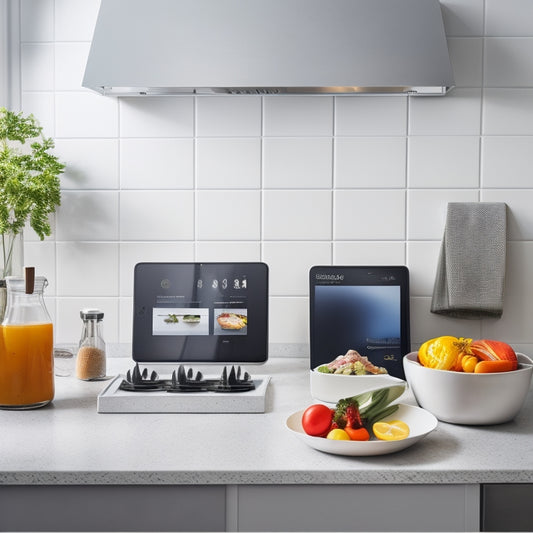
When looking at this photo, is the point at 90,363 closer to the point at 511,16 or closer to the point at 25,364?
the point at 25,364

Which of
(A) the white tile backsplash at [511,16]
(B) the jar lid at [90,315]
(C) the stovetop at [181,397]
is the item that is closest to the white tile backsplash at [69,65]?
(B) the jar lid at [90,315]

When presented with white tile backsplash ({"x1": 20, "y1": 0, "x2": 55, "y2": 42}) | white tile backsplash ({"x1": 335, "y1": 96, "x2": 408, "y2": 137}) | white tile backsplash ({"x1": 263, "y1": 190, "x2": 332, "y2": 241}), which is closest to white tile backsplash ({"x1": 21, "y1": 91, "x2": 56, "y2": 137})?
white tile backsplash ({"x1": 20, "y1": 0, "x2": 55, "y2": 42})

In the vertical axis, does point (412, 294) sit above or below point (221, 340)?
above

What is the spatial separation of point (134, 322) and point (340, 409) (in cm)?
73

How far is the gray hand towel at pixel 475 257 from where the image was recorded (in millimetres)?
1823

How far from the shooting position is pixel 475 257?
183 cm

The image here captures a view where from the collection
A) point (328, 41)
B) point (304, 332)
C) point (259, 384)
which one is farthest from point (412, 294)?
point (328, 41)

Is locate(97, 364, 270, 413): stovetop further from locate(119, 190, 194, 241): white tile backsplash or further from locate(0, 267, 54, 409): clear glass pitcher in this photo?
locate(119, 190, 194, 241): white tile backsplash

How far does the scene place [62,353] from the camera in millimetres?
1769

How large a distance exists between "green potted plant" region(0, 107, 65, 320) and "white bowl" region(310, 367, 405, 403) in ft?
2.83

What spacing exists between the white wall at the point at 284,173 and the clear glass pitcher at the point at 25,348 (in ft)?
1.73

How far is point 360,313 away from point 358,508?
73 centimetres

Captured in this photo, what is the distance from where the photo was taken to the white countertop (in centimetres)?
108

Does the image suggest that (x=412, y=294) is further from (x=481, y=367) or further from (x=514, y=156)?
(x=481, y=367)
